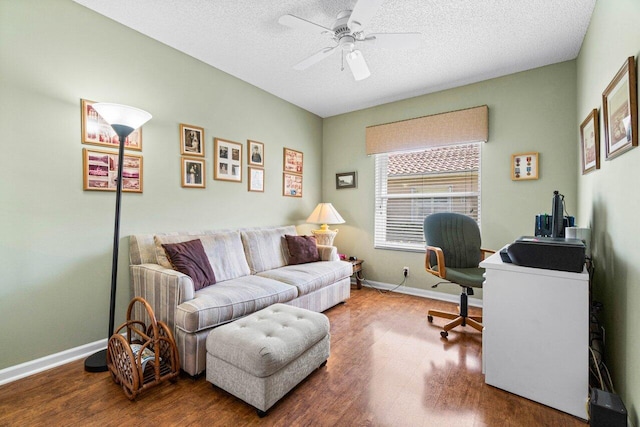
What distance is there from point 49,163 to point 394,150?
3474 mm

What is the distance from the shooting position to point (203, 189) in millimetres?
2967

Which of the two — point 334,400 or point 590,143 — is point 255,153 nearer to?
point 334,400

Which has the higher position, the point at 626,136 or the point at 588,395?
the point at 626,136

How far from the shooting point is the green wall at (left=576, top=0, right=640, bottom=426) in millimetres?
1365

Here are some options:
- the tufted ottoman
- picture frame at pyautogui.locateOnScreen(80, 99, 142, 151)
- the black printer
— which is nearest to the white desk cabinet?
the black printer

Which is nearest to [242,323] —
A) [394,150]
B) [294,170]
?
[294,170]

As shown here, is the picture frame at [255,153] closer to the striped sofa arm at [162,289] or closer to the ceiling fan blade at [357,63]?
the ceiling fan blade at [357,63]

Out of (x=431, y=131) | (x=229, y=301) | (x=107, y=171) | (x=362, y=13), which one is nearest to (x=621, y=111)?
(x=362, y=13)

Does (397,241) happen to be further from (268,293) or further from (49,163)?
(49,163)

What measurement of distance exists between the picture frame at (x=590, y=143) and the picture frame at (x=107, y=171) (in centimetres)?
356

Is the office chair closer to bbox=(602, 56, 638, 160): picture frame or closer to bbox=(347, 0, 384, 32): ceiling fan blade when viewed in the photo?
bbox=(602, 56, 638, 160): picture frame

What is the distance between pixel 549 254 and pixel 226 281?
235cm

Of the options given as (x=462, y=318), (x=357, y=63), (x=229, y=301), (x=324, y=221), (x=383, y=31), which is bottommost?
(x=462, y=318)

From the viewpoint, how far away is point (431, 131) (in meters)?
3.57
